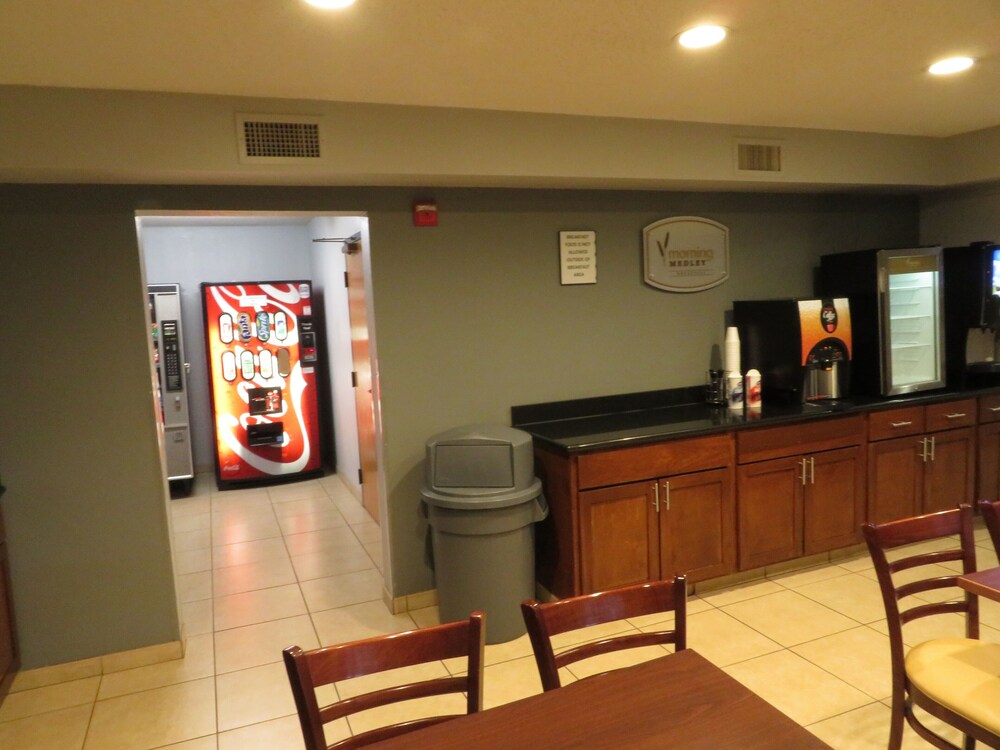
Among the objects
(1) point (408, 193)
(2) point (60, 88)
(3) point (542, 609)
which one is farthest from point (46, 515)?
(3) point (542, 609)

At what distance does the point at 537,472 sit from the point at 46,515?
7.42ft

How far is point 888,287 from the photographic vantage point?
415 centimetres

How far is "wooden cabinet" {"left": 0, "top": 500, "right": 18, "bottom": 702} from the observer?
2.89 metres

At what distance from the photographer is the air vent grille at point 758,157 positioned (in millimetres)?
3775

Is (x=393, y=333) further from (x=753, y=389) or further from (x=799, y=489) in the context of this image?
(x=799, y=489)

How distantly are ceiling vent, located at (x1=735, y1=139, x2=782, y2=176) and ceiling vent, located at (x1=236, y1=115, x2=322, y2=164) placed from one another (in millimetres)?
2221

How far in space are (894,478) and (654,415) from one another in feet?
4.90

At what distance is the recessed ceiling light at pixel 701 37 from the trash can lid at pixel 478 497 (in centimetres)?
194

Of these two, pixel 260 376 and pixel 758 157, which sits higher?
pixel 758 157

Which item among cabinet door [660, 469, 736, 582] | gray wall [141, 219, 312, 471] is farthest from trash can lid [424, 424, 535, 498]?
gray wall [141, 219, 312, 471]

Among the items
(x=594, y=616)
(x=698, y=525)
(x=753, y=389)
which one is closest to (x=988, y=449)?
(x=753, y=389)

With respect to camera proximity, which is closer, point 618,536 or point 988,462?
point 618,536

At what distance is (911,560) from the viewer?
218 centimetres

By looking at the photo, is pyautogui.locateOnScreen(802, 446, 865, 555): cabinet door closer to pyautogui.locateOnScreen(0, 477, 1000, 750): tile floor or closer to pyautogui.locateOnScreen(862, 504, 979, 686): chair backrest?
pyautogui.locateOnScreen(0, 477, 1000, 750): tile floor
